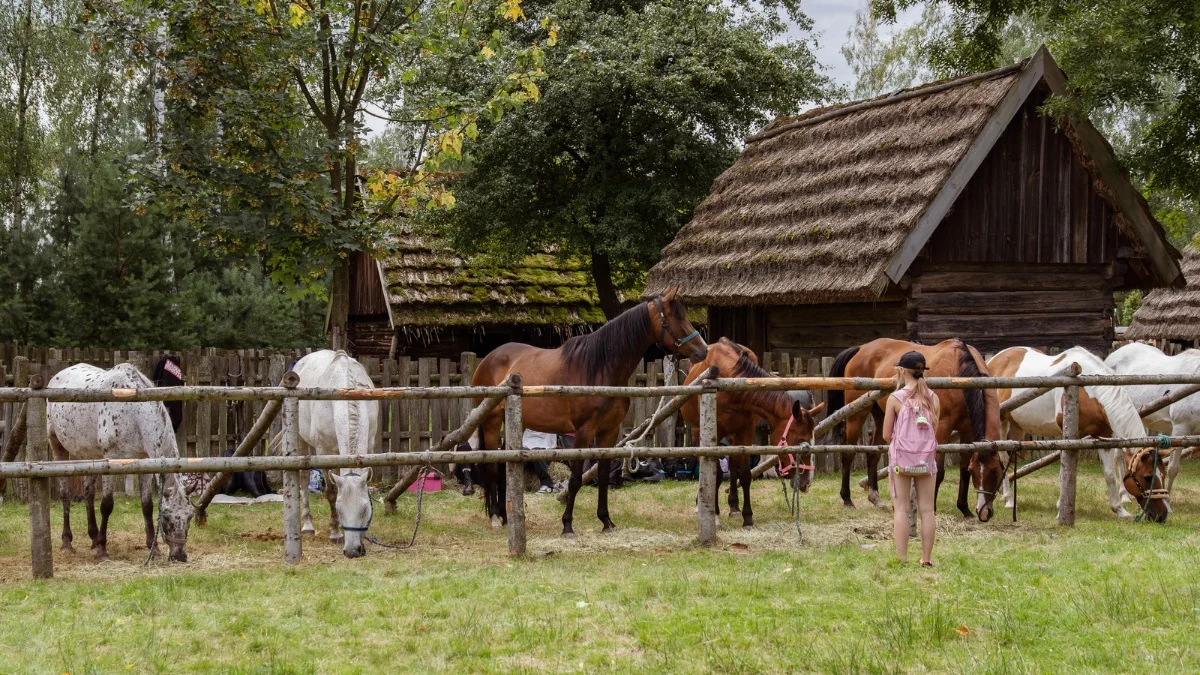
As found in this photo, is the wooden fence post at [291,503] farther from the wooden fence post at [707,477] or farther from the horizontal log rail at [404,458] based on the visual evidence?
the wooden fence post at [707,477]

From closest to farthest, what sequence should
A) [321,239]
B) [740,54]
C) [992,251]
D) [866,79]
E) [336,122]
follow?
[321,239], [336,122], [992,251], [740,54], [866,79]

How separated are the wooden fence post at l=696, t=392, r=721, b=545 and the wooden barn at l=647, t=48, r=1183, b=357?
17.7 feet

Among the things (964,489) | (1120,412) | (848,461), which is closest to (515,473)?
(848,461)

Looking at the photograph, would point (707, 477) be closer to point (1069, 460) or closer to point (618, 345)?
point (618, 345)

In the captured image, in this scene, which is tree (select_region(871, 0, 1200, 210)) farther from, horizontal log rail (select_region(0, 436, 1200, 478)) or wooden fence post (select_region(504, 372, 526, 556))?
wooden fence post (select_region(504, 372, 526, 556))

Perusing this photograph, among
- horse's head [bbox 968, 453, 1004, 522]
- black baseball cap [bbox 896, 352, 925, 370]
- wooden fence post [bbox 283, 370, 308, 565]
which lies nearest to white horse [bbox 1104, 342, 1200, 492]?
horse's head [bbox 968, 453, 1004, 522]

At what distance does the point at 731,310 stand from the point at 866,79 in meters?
22.4

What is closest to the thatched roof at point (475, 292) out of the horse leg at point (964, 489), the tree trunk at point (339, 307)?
the tree trunk at point (339, 307)

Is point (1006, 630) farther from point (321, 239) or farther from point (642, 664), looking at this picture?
point (321, 239)

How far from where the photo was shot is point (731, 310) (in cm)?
1766

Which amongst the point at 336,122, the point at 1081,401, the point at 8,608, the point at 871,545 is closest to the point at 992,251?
the point at 1081,401

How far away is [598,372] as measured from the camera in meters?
9.68

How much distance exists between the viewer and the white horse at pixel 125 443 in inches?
306

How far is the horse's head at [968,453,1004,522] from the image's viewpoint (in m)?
9.24
